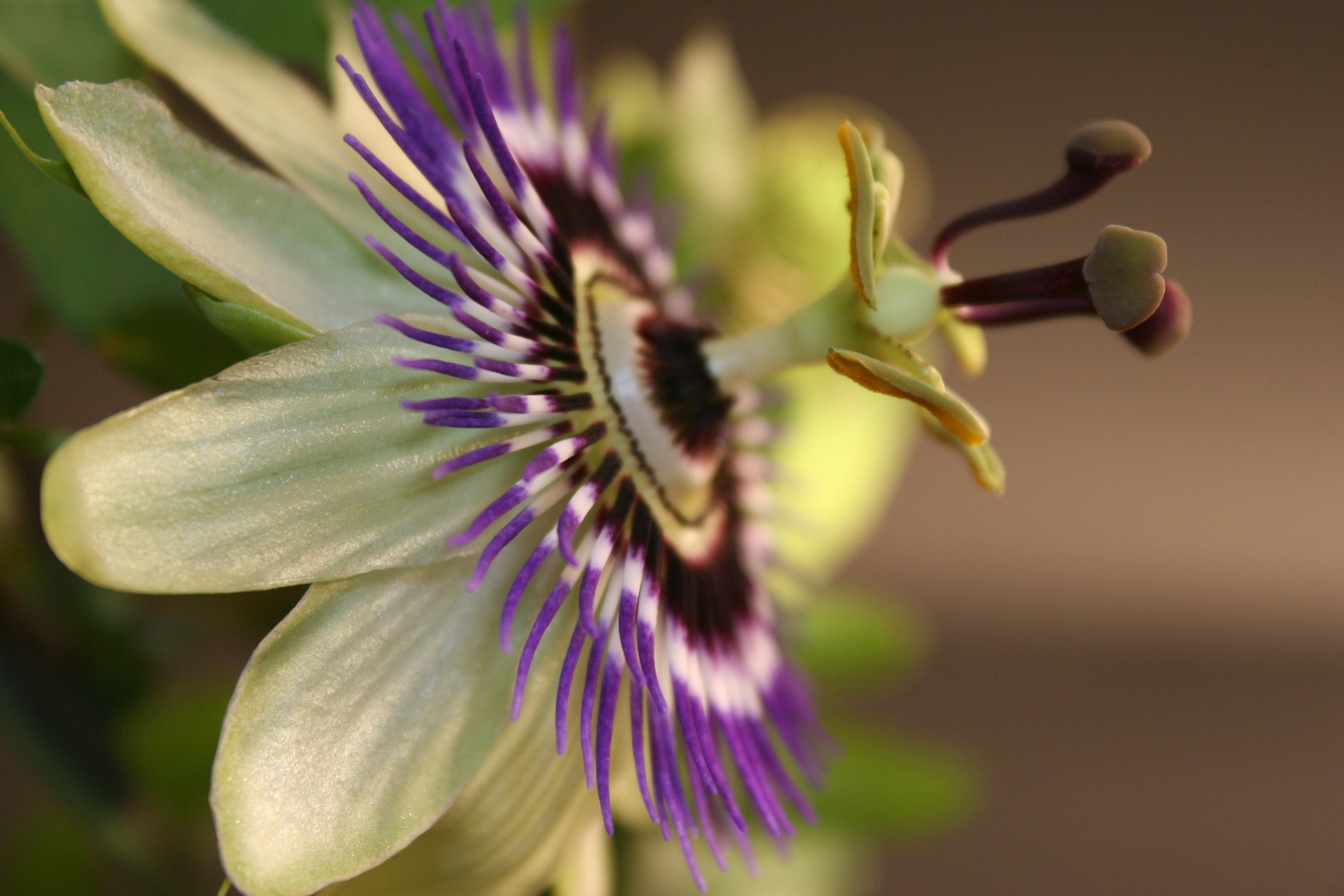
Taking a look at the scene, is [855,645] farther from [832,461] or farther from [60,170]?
[60,170]

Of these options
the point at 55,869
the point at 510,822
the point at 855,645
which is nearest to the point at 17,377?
the point at 510,822

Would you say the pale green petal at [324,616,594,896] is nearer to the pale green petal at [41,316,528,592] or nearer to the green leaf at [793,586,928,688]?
the pale green petal at [41,316,528,592]

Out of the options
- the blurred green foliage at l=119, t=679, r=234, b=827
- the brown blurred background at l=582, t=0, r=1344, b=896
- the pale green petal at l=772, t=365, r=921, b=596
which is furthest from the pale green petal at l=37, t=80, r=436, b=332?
the brown blurred background at l=582, t=0, r=1344, b=896

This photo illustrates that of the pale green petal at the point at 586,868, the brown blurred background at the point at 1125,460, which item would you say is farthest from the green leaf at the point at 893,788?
the brown blurred background at the point at 1125,460

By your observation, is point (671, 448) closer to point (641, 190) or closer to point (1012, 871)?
point (641, 190)

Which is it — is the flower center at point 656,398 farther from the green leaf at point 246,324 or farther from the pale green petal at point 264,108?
the green leaf at point 246,324
